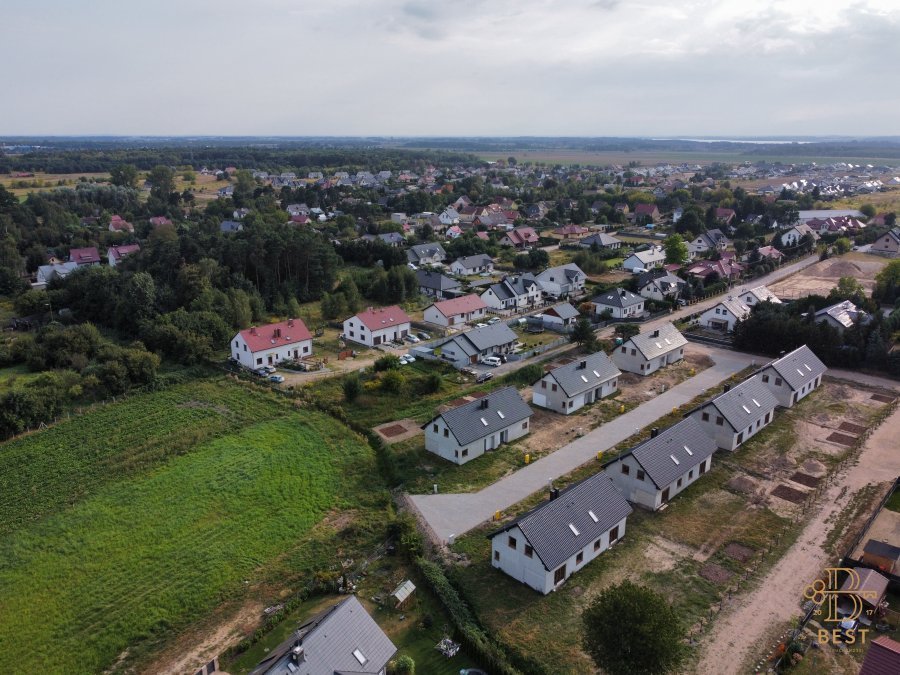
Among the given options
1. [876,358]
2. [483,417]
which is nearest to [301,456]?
[483,417]

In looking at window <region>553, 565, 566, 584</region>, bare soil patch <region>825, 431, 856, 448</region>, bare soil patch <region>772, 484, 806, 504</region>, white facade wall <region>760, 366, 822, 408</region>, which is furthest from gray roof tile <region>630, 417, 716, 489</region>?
white facade wall <region>760, 366, 822, 408</region>

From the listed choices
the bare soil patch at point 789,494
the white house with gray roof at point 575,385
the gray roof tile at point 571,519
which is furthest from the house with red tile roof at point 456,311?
the bare soil patch at point 789,494

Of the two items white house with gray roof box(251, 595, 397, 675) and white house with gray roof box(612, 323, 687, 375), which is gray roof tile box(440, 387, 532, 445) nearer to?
white house with gray roof box(612, 323, 687, 375)

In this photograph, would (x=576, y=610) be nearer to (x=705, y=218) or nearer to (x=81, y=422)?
(x=81, y=422)

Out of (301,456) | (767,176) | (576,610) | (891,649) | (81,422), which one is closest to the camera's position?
(891,649)

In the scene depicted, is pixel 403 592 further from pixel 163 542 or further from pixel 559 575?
pixel 163 542

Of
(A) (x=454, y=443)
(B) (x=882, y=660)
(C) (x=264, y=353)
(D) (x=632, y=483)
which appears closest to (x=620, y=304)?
(A) (x=454, y=443)
